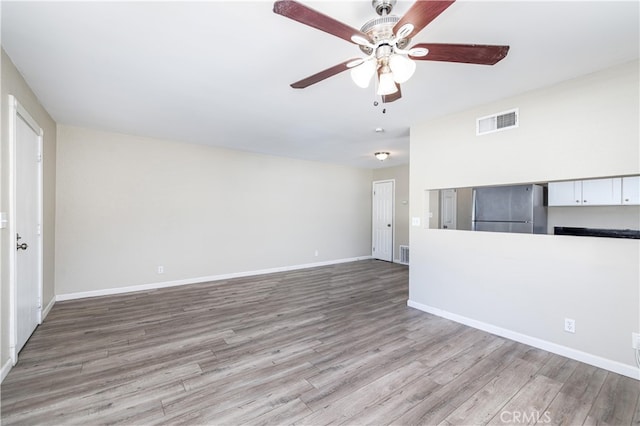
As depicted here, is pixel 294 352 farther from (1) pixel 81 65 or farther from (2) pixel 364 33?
(1) pixel 81 65

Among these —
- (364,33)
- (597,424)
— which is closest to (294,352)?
(597,424)

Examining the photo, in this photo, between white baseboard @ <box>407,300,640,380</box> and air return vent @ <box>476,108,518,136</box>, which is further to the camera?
air return vent @ <box>476,108,518,136</box>

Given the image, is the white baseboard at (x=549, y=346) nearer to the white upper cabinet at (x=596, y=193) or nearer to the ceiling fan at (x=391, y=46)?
the white upper cabinet at (x=596, y=193)

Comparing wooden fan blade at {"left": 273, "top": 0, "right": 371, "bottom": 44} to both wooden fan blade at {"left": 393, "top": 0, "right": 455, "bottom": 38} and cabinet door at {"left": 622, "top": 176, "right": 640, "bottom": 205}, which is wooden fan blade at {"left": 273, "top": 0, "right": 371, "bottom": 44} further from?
cabinet door at {"left": 622, "top": 176, "right": 640, "bottom": 205}

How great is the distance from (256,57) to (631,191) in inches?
170

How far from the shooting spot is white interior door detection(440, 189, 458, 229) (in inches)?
233

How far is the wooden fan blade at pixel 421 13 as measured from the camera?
1239 millimetres

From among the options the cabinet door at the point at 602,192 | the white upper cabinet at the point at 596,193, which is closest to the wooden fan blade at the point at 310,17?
the white upper cabinet at the point at 596,193

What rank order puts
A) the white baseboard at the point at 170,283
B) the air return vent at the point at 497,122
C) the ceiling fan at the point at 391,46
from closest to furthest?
the ceiling fan at the point at 391,46, the air return vent at the point at 497,122, the white baseboard at the point at 170,283

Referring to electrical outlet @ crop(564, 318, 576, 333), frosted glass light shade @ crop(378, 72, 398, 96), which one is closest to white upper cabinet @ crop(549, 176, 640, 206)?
electrical outlet @ crop(564, 318, 576, 333)

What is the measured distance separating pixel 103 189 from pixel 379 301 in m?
4.60

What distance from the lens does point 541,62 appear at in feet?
7.45

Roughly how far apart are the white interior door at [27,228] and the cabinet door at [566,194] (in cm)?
586

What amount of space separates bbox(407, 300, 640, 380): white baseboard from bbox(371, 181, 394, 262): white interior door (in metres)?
3.71
